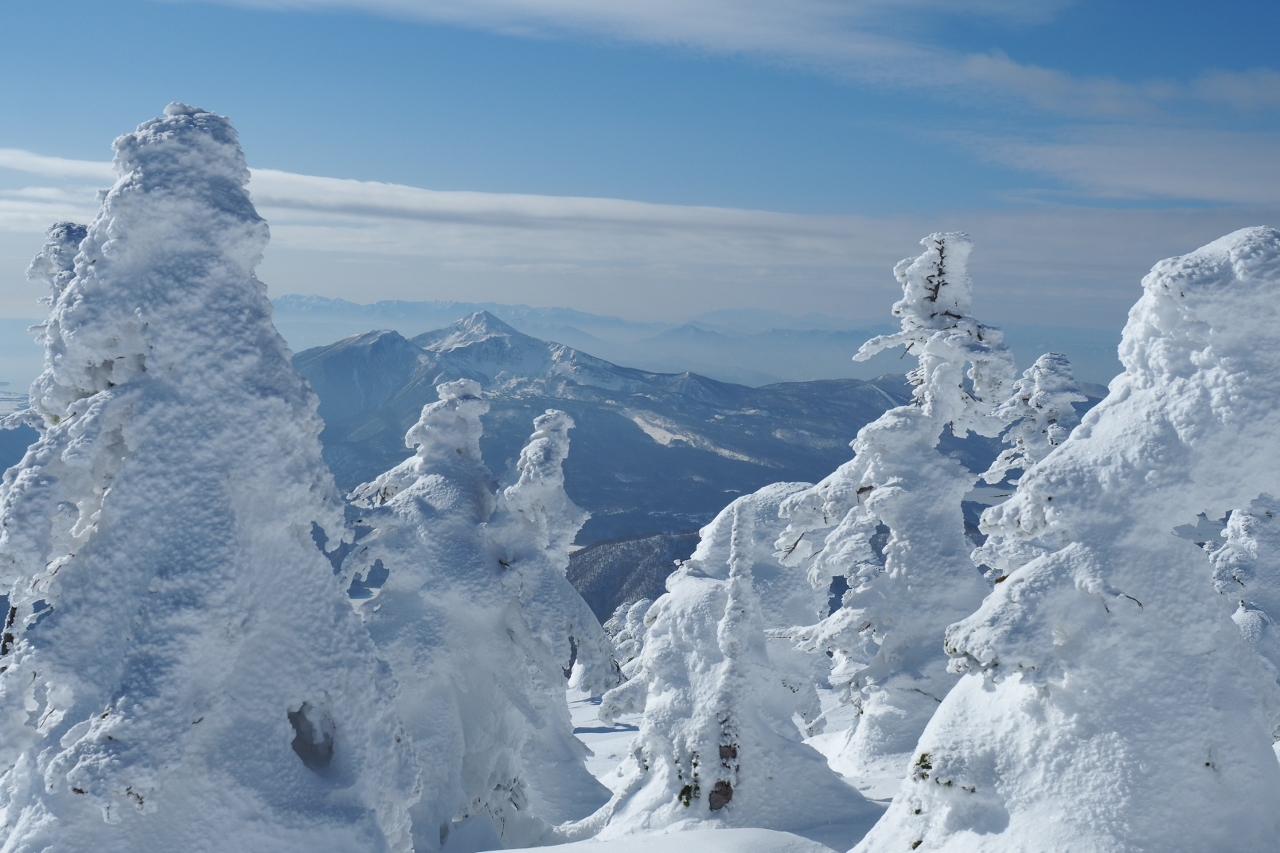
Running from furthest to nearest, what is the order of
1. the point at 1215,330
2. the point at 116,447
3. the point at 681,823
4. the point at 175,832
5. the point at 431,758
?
the point at 431,758 → the point at 681,823 → the point at 116,447 → the point at 175,832 → the point at 1215,330

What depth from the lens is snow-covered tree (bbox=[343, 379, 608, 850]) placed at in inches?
755

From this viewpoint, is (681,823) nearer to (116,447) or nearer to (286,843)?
(286,843)

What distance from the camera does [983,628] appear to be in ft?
29.8

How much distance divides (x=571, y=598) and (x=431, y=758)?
444 centimetres

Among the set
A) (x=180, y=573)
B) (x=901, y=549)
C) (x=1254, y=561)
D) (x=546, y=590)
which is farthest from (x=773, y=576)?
(x=180, y=573)

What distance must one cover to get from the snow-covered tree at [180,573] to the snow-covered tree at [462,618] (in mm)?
7462

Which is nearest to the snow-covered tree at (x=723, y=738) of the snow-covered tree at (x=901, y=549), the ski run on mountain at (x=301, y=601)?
the snow-covered tree at (x=901, y=549)

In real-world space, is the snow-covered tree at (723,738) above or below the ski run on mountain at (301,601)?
below

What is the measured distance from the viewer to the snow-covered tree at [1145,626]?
8648 mm

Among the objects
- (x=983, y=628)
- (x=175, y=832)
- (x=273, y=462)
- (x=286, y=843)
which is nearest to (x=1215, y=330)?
(x=983, y=628)

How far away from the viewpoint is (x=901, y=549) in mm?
19859

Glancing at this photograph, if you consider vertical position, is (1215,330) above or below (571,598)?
above

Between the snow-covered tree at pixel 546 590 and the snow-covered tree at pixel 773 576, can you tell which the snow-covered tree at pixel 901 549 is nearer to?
the snow-covered tree at pixel 773 576

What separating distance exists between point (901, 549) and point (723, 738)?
5825mm
